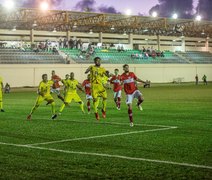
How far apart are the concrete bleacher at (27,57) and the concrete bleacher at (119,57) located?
294 centimetres

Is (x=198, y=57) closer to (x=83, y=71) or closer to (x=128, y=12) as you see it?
(x=128, y=12)

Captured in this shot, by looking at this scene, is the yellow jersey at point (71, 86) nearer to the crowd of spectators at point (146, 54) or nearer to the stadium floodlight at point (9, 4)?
the stadium floodlight at point (9, 4)

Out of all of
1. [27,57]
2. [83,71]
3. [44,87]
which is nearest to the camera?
[44,87]

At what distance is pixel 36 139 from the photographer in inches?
516

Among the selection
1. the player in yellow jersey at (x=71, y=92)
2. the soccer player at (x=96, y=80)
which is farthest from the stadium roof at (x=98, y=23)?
the soccer player at (x=96, y=80)

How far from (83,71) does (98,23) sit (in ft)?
43.8

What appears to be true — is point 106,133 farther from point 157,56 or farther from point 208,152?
point 157,56

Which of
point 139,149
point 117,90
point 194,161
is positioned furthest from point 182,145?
point 117,90

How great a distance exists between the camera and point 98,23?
7581 centimetres

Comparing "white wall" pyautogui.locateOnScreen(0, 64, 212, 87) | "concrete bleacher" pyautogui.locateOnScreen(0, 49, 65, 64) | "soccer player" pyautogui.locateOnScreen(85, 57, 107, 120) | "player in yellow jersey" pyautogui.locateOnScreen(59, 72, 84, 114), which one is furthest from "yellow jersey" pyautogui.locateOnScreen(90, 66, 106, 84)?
"concrete bleacher" pyautogui.locateOnScreen(0, 49, 65, 64)

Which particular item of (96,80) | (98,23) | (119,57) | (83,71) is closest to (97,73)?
(96,80)

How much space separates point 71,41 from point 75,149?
60.3m

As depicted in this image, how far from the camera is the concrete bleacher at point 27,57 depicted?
200ft

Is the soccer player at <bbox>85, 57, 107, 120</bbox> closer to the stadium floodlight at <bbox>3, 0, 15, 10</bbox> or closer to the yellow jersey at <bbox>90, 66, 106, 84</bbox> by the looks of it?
the yellow jersey at <bbox>90, 66, 106, 84</bbox>
